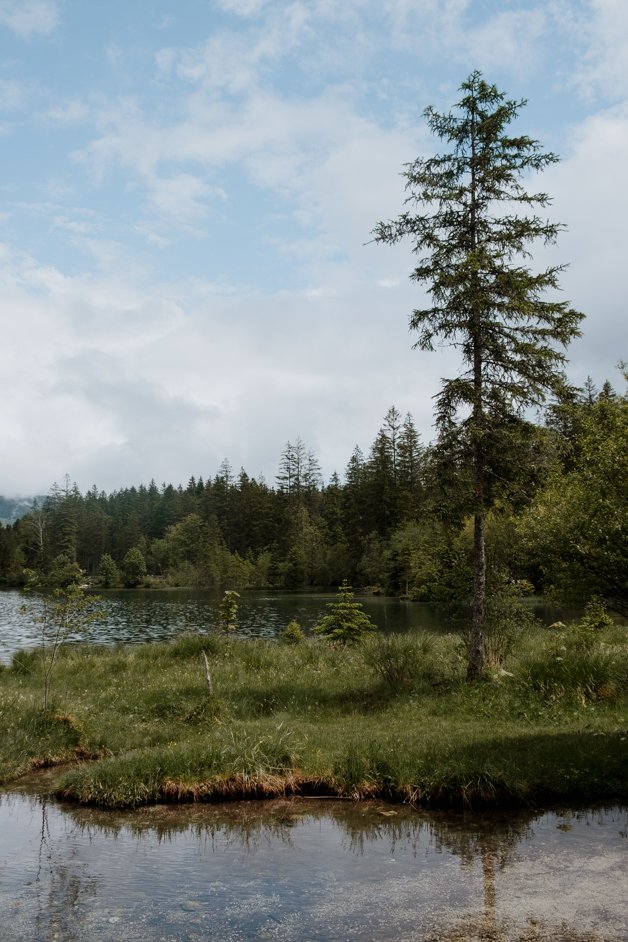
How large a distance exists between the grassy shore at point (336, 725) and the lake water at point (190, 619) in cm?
1470

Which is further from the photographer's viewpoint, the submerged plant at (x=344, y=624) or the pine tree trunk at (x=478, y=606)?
the submerged plant at (x=344, y=624)

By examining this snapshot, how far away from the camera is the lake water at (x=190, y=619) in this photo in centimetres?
4053

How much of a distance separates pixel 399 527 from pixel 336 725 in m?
77.7

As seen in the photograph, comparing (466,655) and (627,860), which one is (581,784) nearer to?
(627,860)

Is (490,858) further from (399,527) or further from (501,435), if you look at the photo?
(399,527)

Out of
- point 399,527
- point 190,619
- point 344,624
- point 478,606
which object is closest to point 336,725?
point 478,606

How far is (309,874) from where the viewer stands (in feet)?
26.7

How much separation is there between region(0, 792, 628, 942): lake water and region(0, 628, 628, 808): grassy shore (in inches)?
21.8

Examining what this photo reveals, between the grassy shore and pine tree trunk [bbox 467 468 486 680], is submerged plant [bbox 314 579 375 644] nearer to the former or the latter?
the grassy shore

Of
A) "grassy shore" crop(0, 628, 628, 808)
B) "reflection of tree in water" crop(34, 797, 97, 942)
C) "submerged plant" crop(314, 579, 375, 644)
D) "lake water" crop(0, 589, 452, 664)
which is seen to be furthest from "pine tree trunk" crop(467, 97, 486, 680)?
"lake water" crop(0, 589, 452, 664)

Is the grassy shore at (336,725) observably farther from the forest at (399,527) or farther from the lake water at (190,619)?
the lake water at (190,619)

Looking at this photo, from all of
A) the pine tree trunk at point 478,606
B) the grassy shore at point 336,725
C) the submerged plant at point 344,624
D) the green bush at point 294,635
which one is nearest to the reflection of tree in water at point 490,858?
the grassy shore at point 336,725

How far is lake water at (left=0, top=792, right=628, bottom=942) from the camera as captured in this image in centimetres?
664

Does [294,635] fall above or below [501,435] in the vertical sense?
below
